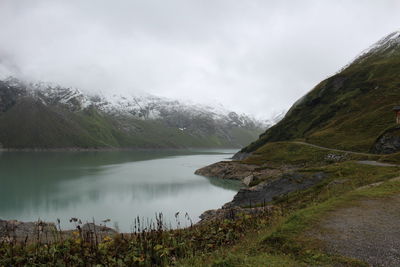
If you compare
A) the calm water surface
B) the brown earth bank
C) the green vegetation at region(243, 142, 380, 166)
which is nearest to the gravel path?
the calm water surface

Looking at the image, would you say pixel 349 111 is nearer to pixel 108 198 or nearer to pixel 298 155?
pixel 298 155

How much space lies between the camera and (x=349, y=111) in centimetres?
12150

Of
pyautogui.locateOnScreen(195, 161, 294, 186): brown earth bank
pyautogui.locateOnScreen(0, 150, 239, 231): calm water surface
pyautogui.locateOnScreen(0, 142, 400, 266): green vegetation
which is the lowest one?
pyautogui.locateOnScreen(0, 150, 239, 231): calm water surface

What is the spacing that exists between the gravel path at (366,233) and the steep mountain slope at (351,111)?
64475mm

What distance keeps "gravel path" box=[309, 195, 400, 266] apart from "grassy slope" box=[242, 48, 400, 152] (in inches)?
2798

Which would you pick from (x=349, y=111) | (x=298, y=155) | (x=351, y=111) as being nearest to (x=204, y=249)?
(x=298, y=155)

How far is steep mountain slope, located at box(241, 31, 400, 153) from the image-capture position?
298 feet

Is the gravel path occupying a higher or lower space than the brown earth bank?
higher

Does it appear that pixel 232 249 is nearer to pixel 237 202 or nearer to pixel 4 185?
pixel 237 202

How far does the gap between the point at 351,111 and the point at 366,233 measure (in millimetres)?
122100

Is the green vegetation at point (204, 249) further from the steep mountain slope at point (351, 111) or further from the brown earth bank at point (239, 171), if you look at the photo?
the steep mountain slope at point (351, 111)

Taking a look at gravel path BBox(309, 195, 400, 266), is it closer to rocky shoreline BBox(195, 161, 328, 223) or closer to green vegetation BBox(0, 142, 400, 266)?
green vegetation BBox(0, 142, 400, 266)

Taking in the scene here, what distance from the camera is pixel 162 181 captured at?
94.7 m

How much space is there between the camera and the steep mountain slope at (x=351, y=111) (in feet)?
298
